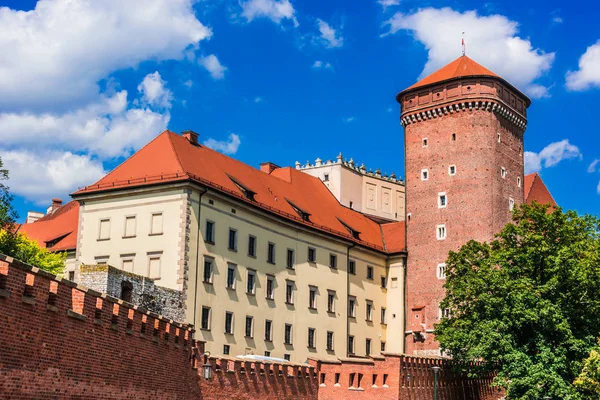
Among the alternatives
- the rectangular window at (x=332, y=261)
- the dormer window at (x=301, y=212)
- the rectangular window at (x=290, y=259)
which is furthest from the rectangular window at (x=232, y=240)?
the rectangular window at (x=332, y=261)

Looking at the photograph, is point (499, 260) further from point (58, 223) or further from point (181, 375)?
point (58, 223)

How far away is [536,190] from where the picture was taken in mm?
64812

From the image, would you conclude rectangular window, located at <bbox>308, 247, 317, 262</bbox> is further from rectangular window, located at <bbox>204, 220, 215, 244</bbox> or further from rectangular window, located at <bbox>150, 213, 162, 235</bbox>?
rectangular window, located at <bbox>150, 213, 162, 235</bbox>

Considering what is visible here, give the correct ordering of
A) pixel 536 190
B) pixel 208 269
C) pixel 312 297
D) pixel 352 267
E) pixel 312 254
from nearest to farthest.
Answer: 1. pixel 208 269
2. pixel 312 297
3. pixel 312 254
4. pixel 352 267
5. pixel 536 190

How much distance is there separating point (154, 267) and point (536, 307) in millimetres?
18307

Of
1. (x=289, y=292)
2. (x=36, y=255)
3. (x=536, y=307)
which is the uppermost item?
(x=36, y=255)

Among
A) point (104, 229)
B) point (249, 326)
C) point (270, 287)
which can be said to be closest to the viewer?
point (104, 229)

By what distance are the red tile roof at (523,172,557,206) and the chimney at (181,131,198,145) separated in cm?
2541

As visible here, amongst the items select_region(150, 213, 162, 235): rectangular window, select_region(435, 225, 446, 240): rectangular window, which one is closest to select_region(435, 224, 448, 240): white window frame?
select_region(435, 225, 446, 240): rectangular window

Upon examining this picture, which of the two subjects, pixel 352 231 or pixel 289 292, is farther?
pixel 352 231

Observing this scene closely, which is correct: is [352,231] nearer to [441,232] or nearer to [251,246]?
[441,232]

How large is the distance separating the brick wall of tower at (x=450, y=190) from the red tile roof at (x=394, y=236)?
126cm

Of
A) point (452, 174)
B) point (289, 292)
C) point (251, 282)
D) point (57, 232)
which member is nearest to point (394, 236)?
point (452, 174)

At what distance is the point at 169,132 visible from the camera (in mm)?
47688
